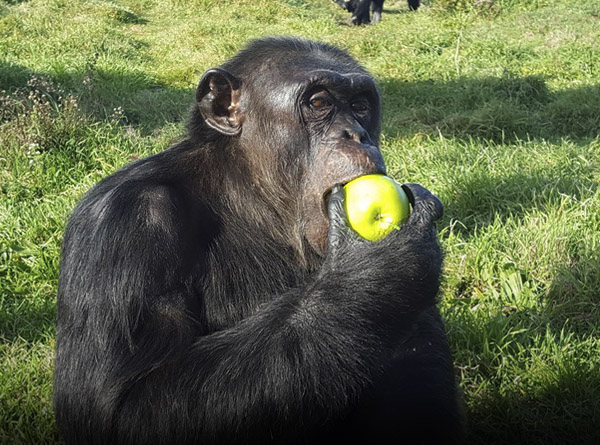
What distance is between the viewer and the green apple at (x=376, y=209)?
117 inches

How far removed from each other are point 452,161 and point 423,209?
3989mm

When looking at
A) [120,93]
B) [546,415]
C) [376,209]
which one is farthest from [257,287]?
[120,93]

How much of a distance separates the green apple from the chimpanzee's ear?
3.04ft

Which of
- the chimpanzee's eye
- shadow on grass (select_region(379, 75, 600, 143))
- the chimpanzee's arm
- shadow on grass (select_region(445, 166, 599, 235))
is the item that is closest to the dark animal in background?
shadow on grass (select_region(379, 75, 600, 143))

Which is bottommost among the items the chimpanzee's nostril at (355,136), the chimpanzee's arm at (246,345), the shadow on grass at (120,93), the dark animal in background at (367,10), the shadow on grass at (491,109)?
the dark animal in background at (367,10)

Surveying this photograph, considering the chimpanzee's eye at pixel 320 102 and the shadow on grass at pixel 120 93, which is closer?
the chimpanzee's eye at pixel 320 102

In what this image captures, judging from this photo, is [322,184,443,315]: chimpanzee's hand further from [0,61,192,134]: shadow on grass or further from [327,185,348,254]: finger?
[0,61,192,134]: shadow on grass

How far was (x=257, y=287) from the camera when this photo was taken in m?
3.41

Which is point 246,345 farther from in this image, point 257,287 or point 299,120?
point 299,120

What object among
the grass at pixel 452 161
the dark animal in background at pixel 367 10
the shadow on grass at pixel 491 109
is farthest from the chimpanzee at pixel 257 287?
the dark animal in background at pixel 367 10

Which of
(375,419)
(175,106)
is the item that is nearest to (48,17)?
(175,106)

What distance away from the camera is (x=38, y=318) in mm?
4879

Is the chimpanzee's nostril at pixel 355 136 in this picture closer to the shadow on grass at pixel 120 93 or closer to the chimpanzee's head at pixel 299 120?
the chimpanzee's head at pixel 299 120

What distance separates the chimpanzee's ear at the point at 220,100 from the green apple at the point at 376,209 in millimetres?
928
